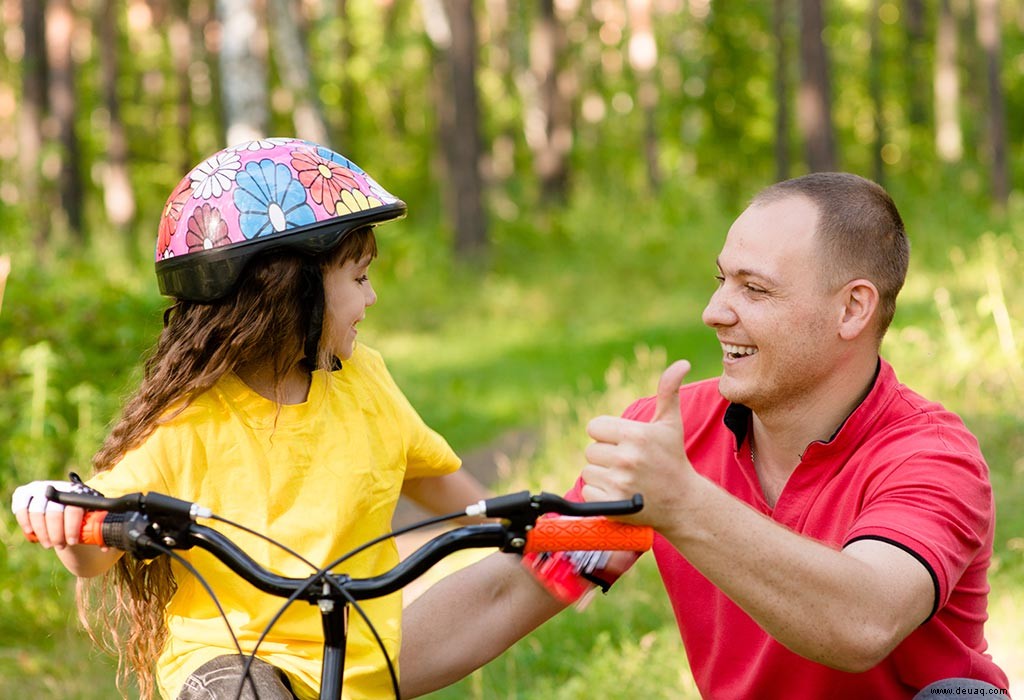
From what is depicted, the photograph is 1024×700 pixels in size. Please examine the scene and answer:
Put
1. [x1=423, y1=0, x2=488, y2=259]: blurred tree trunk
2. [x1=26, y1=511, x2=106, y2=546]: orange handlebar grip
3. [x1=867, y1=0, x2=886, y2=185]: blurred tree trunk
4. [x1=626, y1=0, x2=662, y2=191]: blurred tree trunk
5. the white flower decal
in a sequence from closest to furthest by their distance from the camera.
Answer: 1. [x1=26, y1=511, x2=106, y2=546]: orange handlebar grip
2. the white flower decal
3. [x1=423, y1=0, x2=488, y2=259]: blurred tree trunk
4. [x1=867, y1=0, x2=886, y2=185]: blurred tree trunk
5. [x1=626, y1=0, x2=662, y2=191]: blurred tree trunk

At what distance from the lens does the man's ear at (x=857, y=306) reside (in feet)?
10.4

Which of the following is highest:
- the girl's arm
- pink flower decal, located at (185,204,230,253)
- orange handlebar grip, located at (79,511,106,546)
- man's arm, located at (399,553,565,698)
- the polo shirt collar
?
pink flower decal, located at (185,204,230,253)

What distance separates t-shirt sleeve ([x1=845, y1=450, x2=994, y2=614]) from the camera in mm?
2633

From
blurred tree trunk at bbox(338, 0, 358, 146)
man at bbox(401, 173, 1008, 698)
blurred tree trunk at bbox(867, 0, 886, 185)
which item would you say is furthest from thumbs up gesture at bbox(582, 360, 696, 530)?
blurred tree trunk at bbox(338, 0, 358, 146)

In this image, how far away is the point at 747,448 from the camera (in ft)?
10.8

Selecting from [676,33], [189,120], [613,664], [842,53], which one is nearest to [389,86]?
[189,120]

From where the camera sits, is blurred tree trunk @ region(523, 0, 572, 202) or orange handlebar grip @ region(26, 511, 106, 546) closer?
orange handlebar grip @ region(26, 511, 106, 546)

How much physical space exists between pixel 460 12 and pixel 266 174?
17.4m

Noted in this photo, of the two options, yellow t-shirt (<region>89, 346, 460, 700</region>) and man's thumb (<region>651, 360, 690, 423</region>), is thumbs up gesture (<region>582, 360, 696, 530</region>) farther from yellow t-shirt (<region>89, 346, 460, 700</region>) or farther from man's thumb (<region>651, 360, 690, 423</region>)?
yellow t-shirt (<region>89, 346, 460, 700</region>)

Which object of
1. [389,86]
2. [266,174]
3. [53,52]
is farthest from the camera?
[389,86]

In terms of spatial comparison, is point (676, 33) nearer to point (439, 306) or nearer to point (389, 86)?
point (389, 86)

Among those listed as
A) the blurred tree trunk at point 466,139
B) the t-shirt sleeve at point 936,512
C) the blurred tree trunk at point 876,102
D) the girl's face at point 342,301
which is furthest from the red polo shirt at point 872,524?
the blurred tree trunk at point 876,102

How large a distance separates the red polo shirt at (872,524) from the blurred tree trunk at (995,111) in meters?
20.9

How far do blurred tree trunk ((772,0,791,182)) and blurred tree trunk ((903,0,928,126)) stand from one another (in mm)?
4412
